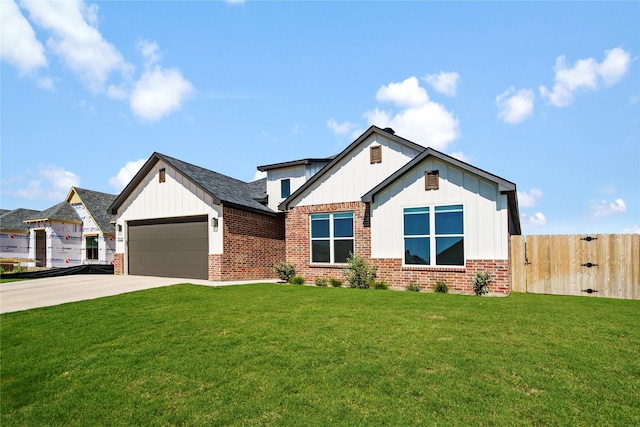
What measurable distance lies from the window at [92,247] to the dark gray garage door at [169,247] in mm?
11914

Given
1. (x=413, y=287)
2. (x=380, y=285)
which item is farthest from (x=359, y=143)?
(x=413, y=287)

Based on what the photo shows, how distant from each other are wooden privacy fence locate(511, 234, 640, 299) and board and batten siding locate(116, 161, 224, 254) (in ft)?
39.6

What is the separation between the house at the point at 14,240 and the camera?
29.5 metres

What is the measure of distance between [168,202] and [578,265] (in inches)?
681

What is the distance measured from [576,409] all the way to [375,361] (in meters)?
2.22

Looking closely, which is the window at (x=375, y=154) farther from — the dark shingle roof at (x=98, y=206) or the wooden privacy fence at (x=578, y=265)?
the dark shingle roof at (x=98, y=206)

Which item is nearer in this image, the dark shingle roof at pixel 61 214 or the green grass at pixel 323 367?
the green grass at pixel 323 367

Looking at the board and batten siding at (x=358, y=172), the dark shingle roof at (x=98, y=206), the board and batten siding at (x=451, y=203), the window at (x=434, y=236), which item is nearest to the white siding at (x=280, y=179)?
the board and batten siding at (x=358, y=172)

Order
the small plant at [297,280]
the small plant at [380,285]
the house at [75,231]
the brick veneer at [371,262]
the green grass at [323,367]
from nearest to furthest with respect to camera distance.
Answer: the green grass at [323,367], the brick veneer at [371,262], the small plant at [380,285], the small plant at [297,280], the house at [75,231]

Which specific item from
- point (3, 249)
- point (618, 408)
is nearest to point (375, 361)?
point (618, 408)

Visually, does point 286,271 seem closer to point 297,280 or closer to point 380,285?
point 297,280

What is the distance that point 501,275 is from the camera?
37.1ft

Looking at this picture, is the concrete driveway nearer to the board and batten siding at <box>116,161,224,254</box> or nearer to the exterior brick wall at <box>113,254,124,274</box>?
the board and batten siding at <box>116,161,224,254</box>

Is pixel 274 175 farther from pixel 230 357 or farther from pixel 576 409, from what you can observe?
pixel 576 409
